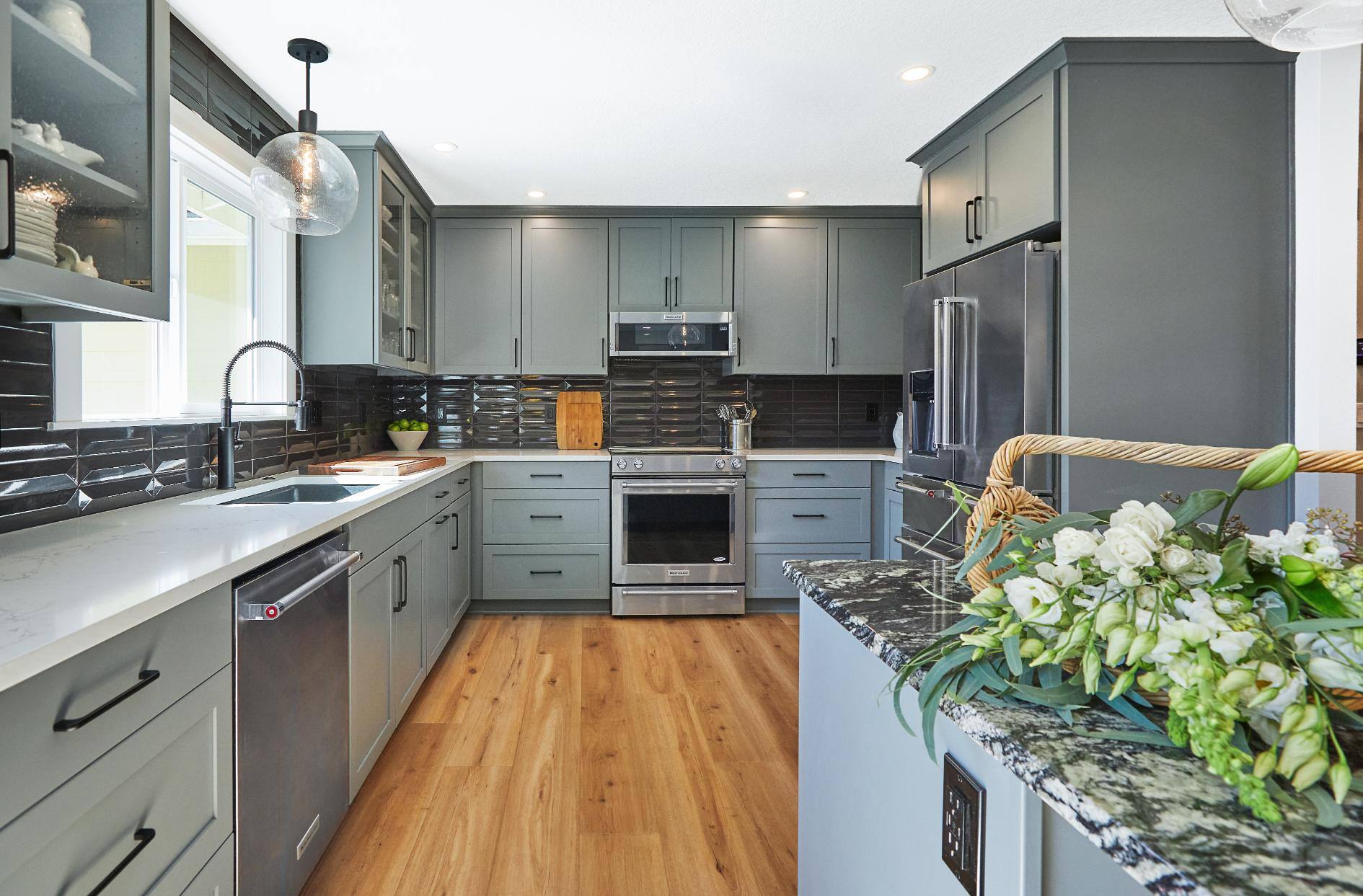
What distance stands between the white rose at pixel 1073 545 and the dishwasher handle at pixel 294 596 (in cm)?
133

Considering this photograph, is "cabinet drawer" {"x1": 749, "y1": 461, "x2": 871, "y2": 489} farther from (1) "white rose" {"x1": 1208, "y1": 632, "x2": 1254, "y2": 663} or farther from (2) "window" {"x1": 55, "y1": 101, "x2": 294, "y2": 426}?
(1) "white rose" {"x1": 1208, "y1": 632, "x2": 1254, "y2": 663}

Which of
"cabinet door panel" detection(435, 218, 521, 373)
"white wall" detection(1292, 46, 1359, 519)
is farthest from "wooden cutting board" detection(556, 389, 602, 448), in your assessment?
"white wall" detection(1292, 46, 1359, 519)

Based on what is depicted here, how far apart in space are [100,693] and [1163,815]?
1.19m

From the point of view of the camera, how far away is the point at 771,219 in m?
4.05

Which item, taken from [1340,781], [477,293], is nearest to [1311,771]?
[1340,781]

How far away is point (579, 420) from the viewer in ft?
13.9

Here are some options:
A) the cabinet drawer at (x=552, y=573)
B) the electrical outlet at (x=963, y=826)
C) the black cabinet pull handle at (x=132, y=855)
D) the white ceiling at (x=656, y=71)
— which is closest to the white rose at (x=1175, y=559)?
the electrical outlet at (x=963, y=826)

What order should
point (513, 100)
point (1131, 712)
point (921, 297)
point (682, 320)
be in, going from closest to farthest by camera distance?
1. point (1131, 712)
2. point (513, 100)
3. point (921, 297)
4. point (682, 320)

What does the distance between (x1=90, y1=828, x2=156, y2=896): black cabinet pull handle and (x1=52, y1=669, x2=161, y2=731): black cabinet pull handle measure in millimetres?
207

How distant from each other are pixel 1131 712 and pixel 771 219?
3.83 m

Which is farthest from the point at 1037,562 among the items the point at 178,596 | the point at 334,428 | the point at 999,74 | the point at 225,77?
the point at 334,428

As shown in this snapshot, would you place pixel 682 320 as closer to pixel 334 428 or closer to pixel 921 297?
pixel 921 297

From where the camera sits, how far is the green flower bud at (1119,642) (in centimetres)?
52

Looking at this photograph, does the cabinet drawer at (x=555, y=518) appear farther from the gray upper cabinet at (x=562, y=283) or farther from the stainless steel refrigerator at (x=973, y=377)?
the stainless steel refrigerator at (x=973, y=377)
